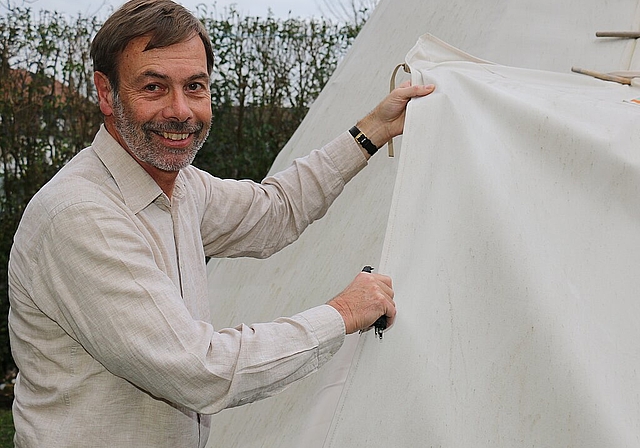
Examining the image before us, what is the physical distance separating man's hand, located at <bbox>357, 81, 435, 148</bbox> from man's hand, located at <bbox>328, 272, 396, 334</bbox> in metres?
0.64

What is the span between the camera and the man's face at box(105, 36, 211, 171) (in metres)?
1.92

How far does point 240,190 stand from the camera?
242cm

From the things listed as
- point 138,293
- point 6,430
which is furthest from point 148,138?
point 6,430

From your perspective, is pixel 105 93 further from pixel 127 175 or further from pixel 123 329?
pixel 123 329

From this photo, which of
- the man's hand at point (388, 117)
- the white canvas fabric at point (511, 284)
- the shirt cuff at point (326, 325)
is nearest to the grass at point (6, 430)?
the man's hand at point (388, 117)

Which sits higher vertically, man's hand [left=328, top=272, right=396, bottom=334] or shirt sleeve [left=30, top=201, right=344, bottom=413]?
man's hand [left=328, top=272, right=396, bottom=334]

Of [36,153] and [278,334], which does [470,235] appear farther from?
[36,153]

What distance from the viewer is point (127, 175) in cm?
190

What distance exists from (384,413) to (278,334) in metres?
0.29

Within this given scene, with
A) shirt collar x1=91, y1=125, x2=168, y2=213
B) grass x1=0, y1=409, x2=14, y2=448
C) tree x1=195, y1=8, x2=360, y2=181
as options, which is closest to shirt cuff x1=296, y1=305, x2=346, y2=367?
shirt collar x1=91, y1=125, x2=168, y2=213

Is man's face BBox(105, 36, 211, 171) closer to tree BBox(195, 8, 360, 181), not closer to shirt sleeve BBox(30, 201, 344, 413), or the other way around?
shirt sleeve BBox(30, 201, 344, 413)

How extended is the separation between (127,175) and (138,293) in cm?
33

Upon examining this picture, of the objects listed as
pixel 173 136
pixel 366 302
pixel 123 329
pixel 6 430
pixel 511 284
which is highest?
pixel 173 136

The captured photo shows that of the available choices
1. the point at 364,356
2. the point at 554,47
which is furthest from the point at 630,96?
the point at 364,356
